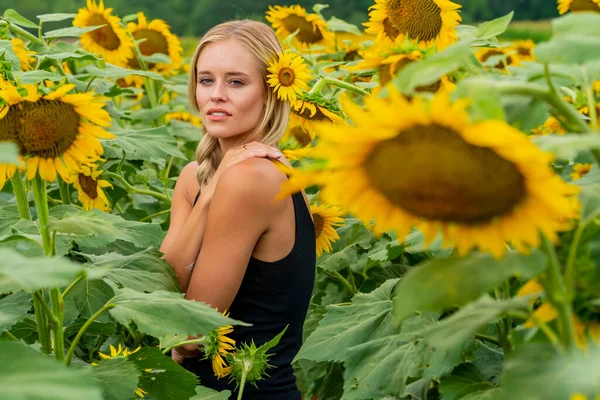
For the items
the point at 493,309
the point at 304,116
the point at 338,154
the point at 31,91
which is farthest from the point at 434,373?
the point at 304,116

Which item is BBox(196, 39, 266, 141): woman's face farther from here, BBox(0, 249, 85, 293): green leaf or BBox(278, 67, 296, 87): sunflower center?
BBox(0, 249, 85, 293): green leaf

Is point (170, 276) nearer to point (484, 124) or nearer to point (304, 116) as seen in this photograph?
point (304, 116)

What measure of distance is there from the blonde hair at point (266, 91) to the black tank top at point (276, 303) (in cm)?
16

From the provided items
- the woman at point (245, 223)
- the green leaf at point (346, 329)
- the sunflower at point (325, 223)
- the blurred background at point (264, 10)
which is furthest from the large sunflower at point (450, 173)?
the blurred background at point (264, 10)

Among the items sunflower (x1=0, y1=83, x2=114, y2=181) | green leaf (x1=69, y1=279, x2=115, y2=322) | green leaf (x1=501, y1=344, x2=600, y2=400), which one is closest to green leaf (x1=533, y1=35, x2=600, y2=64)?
green leaf (x1=501, y1=344, x2=600, y2=400)

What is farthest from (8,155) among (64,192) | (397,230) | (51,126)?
(64,192)

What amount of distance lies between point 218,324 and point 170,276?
45 centimetres

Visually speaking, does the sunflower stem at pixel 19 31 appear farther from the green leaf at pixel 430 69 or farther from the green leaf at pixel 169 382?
the green leaf at pixel 430 69

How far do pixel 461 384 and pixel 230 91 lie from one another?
0.97 meters

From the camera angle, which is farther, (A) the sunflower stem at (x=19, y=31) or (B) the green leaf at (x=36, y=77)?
(A) the sunflower stem at (x=19, y=31)

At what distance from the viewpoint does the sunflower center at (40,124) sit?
1289 millimetres

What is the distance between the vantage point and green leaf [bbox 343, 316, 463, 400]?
1.17 metres

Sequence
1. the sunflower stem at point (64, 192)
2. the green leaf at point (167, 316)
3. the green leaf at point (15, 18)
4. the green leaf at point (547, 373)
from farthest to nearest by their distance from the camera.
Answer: the sunflower stem at point (64, 192) → the green leaf at point (15, 18) → the green leaf at point (167, 316) → the green leaf at point (547, 373)

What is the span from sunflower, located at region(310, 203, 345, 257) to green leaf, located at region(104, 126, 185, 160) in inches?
12.7
